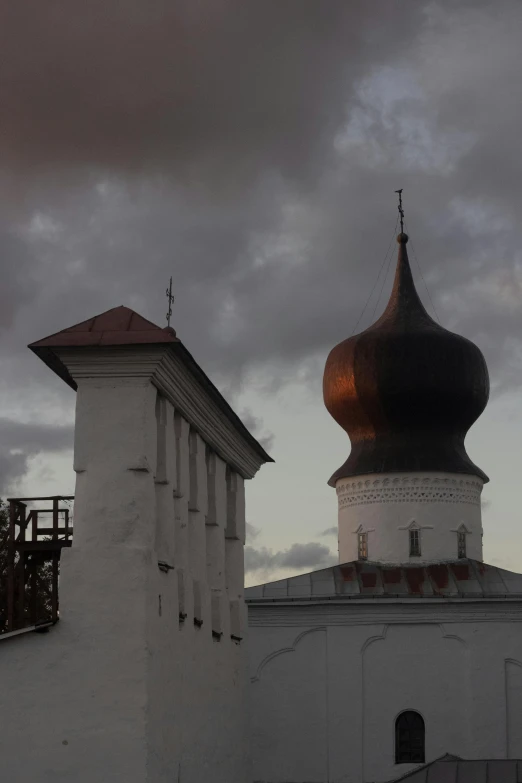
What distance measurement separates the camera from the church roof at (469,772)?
48.6ft

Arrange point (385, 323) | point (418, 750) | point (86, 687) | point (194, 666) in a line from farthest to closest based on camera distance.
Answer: point (385, 323), point (418, 750), point (194, 666), point (86, 687)

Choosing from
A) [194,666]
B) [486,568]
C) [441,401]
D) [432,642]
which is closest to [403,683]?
[432,642]

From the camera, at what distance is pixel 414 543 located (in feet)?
88.2

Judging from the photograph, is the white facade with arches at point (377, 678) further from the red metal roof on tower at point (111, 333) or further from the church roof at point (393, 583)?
the red metal roof on tower at point (111, 333)

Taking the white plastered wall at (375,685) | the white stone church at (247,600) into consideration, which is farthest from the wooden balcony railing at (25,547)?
the white plastered wall at (375,685)

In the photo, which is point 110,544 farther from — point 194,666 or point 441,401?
point 441,401

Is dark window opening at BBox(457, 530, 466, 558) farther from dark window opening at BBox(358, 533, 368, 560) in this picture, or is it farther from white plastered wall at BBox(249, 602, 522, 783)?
white plastered wall at BBox(249, 602, 522, 783)

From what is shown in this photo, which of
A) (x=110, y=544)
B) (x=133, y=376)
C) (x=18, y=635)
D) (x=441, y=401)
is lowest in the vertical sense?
(x=18, y=635)

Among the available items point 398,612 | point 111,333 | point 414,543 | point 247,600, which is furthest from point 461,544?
point 111,333

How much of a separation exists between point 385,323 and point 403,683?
7353 mm

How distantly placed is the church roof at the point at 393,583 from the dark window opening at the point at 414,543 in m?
0.34

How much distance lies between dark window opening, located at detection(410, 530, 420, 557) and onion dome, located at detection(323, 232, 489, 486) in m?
1.25

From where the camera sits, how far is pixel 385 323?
28.2 m

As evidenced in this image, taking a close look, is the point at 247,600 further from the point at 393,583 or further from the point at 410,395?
the point at 410,395
